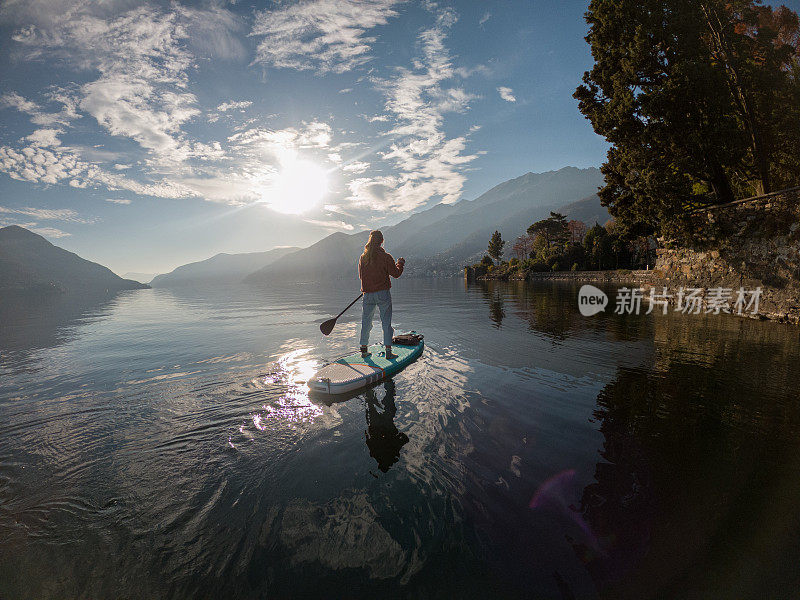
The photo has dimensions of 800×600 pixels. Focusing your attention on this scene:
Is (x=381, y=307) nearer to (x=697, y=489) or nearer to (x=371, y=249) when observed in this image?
(x=371, y=249)

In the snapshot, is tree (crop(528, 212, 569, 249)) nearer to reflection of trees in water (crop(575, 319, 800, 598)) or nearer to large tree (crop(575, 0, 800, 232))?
large tree (crop(575, 0, 800, 232))

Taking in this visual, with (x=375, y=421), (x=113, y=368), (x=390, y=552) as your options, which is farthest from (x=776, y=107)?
(x=113, y=368)

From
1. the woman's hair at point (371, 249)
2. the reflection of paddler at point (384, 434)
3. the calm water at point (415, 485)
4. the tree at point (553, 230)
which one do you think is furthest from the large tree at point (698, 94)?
the tree at point (553, 230)

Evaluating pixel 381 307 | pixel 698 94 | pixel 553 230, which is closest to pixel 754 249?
pixel 698 94

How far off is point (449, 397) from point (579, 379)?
381 centimetres

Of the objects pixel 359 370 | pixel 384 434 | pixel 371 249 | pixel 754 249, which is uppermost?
pixel 371 249

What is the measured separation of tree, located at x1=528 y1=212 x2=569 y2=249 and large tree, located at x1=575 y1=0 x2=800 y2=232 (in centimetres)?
7381

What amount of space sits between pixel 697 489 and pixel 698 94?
2042cm

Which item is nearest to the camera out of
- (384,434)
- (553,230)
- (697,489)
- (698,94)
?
(697,489)

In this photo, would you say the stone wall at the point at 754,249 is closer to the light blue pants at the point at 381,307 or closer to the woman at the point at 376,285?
the woman at the point at 376,285

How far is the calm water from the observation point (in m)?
3.08

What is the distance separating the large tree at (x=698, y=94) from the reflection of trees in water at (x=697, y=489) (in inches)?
566

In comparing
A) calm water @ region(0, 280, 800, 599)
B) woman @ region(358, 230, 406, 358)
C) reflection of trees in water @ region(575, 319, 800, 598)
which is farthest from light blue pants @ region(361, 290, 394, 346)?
reflection of trees in water @ region(575, 319, 800, 598)

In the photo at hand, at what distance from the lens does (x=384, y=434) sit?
584cm
